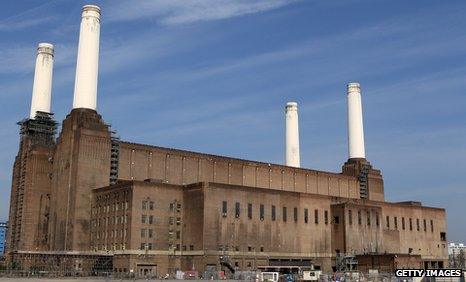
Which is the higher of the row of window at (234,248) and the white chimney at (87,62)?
the white chimney at (87,62)

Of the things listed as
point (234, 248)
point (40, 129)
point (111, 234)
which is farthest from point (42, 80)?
point (234, 248)

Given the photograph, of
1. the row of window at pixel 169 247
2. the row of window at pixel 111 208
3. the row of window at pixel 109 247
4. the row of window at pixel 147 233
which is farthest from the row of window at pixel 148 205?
the row of window at pixel 109 247

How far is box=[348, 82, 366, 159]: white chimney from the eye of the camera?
139m

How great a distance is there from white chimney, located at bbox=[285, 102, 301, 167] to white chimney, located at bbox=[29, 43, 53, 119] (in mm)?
57318

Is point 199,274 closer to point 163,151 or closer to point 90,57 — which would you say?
point 163,151

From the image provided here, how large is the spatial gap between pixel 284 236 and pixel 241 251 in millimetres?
10736

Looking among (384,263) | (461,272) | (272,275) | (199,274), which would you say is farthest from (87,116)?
(461,272)

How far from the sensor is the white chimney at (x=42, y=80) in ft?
379

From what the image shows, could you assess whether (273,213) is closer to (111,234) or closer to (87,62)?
(111,234)

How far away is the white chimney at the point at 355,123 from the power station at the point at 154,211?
751 inches

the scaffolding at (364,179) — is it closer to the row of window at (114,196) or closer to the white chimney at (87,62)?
the white chimney at (87,62)

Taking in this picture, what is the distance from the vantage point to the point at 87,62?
10519 cm

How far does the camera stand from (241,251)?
9525 centimetres

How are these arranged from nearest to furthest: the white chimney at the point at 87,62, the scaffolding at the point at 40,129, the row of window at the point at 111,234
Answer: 1. the row of window at the point at 111,234
2. the white chimney at the point at 87,62
3. the scaffolding at the point at 40,129
